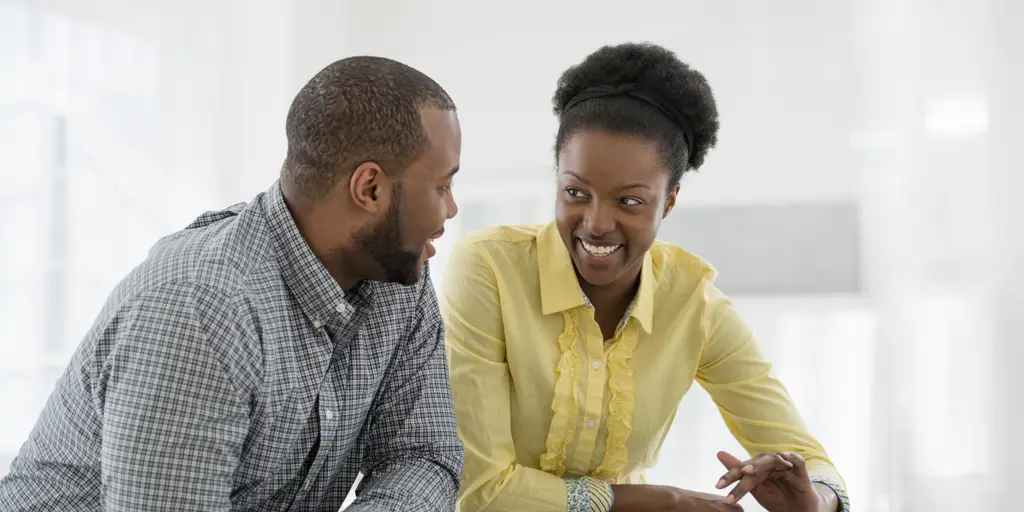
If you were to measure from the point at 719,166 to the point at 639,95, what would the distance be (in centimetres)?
187

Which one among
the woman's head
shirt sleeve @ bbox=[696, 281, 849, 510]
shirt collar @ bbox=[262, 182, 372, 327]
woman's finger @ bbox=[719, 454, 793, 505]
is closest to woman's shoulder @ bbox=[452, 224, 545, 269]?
the woman's head

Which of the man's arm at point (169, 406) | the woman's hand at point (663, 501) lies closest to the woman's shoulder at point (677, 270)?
the woman's hand at point (663, 501)

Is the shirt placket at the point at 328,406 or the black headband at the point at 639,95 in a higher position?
the black headband at the point at 639,95

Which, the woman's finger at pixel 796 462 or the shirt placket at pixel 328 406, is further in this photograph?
the woman's finger at pixel 796 462

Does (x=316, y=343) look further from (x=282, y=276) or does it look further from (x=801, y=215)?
(x=801, y=215)

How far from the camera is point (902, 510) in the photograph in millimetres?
2775

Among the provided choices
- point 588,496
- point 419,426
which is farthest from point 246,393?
point 588,496

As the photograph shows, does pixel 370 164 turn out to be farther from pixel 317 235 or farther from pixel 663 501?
pixel 663 501

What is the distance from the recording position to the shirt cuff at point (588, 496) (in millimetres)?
1604

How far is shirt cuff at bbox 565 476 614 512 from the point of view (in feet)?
5.26

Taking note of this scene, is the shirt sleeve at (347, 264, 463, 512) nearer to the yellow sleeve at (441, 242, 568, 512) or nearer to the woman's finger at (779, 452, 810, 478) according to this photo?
the yellow sleeve at (441, 242, 568, 512)

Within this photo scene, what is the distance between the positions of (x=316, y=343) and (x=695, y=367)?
760 mm

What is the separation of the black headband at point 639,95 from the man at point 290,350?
0.40m

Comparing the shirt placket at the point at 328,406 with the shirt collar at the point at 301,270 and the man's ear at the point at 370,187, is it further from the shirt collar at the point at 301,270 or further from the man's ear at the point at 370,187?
the man's ear at the point at 370,187
